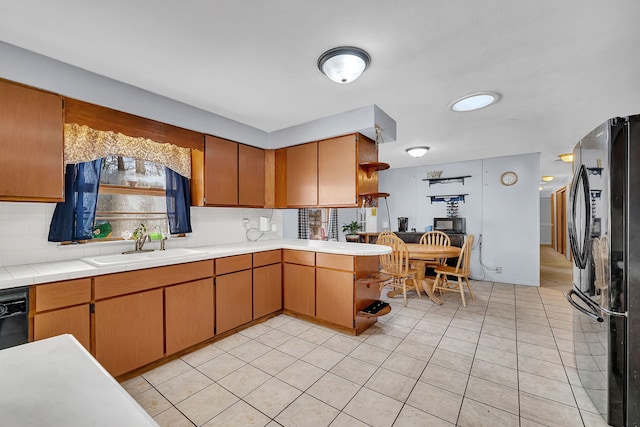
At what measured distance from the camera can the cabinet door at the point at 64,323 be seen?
1.78 meters

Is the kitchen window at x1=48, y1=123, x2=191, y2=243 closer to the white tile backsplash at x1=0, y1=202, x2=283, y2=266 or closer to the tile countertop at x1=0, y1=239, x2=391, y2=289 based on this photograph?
the white tile backsplash at x1=0, y1=202, x2=283, y2=266

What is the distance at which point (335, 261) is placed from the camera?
9.98 feet

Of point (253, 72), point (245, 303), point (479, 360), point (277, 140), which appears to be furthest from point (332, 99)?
point (479, 360)

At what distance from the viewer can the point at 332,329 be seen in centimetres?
309

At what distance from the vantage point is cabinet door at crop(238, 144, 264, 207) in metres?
3.50

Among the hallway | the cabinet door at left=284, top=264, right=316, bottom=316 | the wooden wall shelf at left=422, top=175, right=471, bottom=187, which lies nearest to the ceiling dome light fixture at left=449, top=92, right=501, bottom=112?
the cabinet door at left=284, top=264, right=316, bottom=316

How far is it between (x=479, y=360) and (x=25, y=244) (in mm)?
3840

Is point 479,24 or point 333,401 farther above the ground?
point 479,24

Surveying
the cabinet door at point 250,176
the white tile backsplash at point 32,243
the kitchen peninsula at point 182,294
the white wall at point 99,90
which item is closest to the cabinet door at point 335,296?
the kitchen peninsula at point 182,294

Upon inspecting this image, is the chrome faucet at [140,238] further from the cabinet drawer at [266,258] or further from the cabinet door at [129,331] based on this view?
the cabinet drawer at [266,258]

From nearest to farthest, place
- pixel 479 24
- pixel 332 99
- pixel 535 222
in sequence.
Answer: pixel 479 24
pixel 332 99
pixel 535 222

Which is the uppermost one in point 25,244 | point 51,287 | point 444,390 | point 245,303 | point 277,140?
point 277,140

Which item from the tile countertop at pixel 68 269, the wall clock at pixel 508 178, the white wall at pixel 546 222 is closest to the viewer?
the tile countertop at pixel 68 269

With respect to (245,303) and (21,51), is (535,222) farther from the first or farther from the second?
(21,51)
